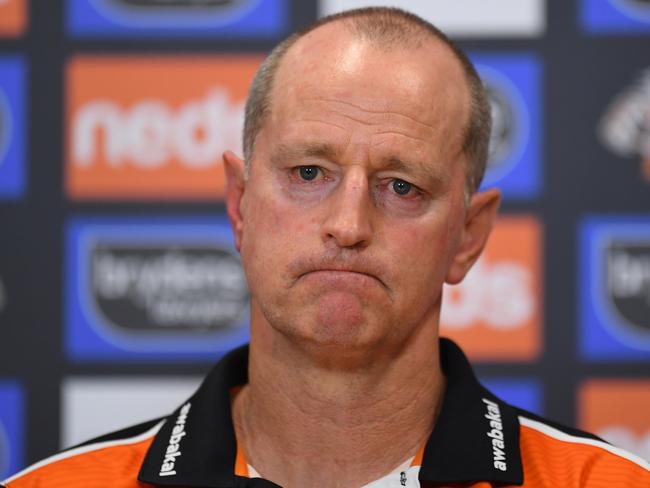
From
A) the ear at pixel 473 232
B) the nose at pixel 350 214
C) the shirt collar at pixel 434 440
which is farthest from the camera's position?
the ear at pixel 473 232

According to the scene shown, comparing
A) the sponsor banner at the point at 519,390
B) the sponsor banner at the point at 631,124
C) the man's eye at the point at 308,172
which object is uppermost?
the sponsor banner at the point at 631,124

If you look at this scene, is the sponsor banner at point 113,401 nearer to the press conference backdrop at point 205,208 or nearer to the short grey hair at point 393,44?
the press conference backdrop at point 205,208

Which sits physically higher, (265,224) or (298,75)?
(298,75)

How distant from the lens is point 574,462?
1.50 m

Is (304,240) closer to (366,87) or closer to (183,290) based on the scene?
(366,87)

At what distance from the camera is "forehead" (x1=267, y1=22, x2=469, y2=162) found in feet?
4.74

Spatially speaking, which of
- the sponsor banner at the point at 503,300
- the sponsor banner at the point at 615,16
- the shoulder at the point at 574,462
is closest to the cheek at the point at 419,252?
the shoulder at the point at 574,462

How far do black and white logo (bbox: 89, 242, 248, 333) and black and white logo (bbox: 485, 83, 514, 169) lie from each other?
672mm

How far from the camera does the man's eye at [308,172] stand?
4.74ft

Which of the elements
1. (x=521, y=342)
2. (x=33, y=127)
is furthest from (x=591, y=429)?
(x=33, y=127)

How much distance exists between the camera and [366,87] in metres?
1.45

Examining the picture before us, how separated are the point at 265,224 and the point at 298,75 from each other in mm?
236

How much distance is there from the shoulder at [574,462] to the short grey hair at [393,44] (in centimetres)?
41

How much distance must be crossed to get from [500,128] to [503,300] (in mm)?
410
